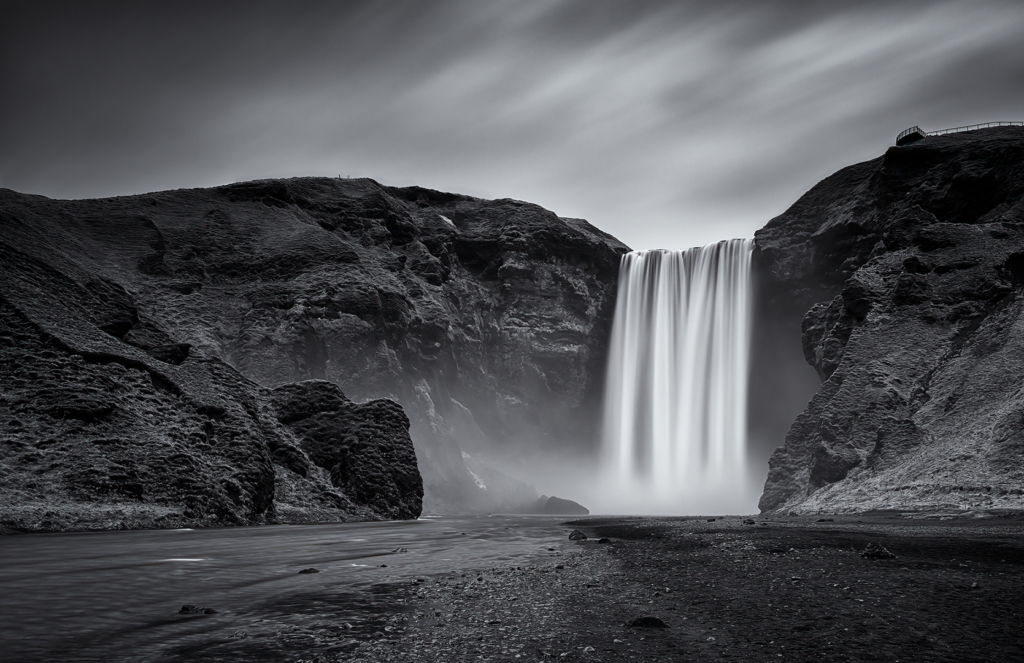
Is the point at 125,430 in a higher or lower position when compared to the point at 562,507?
higher

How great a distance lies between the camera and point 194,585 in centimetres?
749

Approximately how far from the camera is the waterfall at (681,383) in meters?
53.2

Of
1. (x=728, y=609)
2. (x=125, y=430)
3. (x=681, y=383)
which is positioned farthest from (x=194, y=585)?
(x=681, y=383)

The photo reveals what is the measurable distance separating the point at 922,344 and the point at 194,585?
33.4 m

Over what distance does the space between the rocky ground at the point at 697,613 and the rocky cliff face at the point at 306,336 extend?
47.1 feet

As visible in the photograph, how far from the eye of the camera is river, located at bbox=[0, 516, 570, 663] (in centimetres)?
458

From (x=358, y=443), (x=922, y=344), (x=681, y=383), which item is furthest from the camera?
(x=681, y=383)

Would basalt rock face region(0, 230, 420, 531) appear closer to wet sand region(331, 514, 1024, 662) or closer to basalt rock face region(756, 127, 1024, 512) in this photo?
wet sand region(331, 514, 1024, 662)

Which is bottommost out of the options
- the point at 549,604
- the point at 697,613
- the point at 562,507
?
the point at 562,507

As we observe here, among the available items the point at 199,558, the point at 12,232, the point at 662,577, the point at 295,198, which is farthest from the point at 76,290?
the point at 295,198

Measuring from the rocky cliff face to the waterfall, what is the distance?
12.4 ft

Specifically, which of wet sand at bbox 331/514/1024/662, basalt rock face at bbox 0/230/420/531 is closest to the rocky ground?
A: wet sand at bbox 331/514/1024/662

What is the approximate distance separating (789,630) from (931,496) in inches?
826

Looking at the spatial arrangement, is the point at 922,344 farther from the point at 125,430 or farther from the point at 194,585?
the point at 125,430
